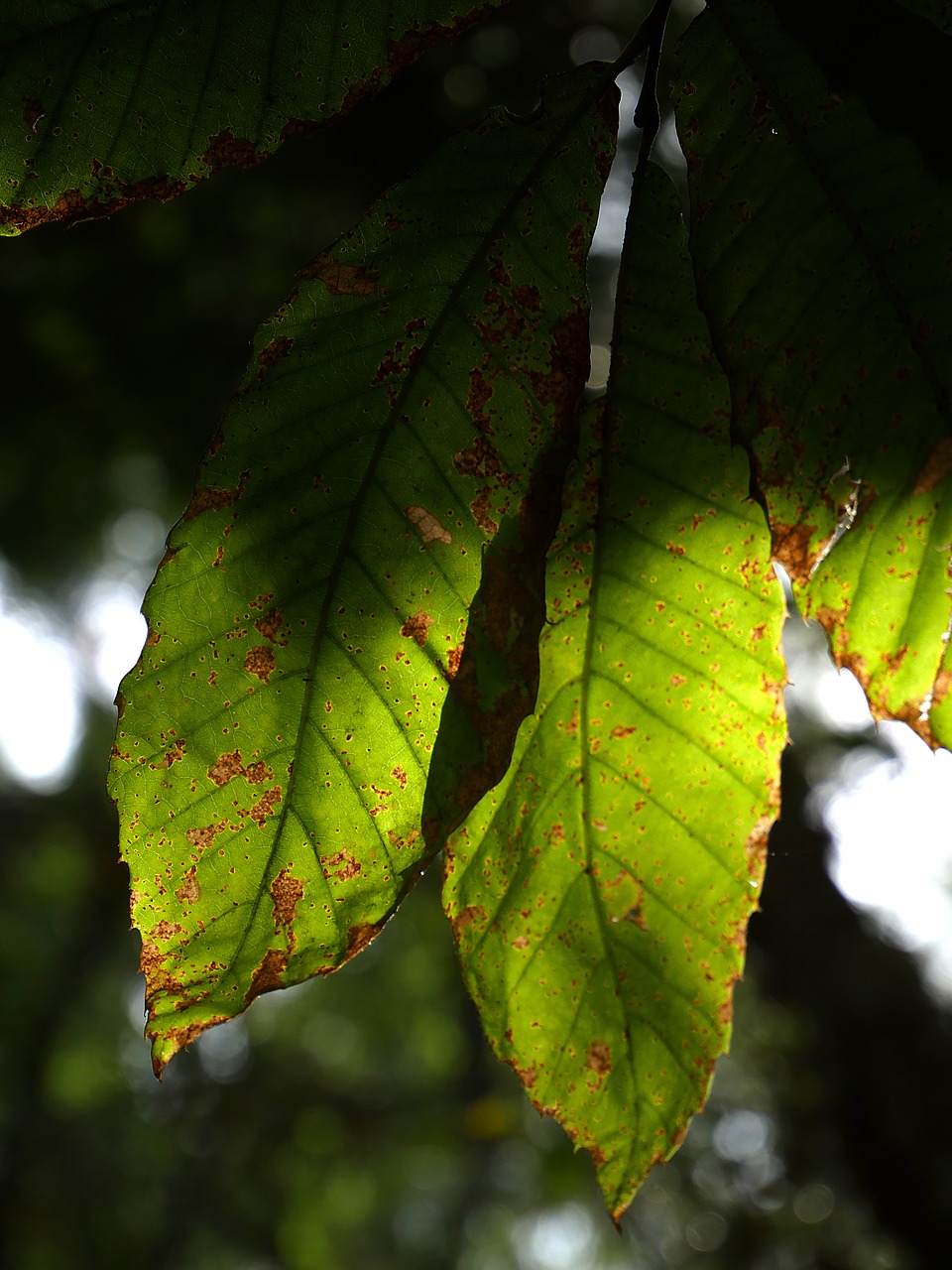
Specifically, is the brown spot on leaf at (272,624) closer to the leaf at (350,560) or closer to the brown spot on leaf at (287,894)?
the leaf at (350,560)

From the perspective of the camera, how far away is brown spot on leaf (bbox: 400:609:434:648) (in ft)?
1.76

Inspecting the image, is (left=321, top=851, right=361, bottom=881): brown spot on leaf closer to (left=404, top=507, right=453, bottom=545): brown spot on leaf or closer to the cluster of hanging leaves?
the cluster of hanging leaves

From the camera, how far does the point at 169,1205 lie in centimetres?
909

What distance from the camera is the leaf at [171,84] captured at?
1.58 ft

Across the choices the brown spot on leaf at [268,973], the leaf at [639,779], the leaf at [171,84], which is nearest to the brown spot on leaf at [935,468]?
the leaf at [639,779]

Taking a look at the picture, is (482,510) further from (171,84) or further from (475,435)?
(171,84)

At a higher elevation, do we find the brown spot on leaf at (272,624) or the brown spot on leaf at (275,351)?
the brown spot on leaf at (275,351)

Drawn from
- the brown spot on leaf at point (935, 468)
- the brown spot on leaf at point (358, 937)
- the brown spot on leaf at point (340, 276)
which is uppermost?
the brown spot on leaf at point (340, 276)

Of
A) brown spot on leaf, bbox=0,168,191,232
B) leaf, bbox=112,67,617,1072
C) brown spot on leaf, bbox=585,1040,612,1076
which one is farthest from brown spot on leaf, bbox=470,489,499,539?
brown spot on leaf, bbox=585,1040,612,1076

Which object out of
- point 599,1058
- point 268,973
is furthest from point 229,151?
point 599,1058

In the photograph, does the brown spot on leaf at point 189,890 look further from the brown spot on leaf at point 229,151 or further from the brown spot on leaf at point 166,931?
the brown spot on leaf at point 229,151

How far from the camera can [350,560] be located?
1.76 feet

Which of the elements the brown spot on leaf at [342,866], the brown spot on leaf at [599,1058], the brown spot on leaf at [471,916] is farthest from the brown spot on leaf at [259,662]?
the brown spot on leaf at [599,1058]

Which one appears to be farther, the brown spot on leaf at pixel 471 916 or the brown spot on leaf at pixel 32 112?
the brown spot on leaf at pixel 471 916
